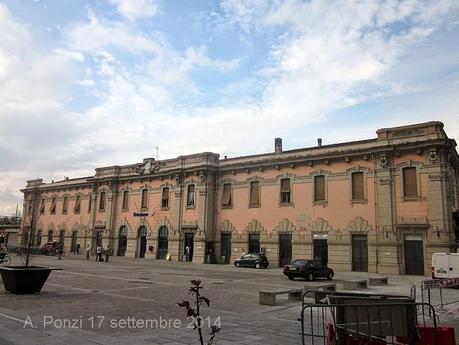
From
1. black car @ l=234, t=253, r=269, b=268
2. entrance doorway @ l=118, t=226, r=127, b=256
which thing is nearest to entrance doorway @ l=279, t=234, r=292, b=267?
black car @ l=234, t=253, r=269, b=268

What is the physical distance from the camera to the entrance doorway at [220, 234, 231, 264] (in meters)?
42.7

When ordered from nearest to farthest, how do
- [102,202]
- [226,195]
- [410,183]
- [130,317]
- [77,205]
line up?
[130,317]
[410,183]
[226,195]
[102,202]
[77,205]

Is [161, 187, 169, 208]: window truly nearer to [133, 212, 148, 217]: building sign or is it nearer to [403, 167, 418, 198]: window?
[133, 212, 148, 217]: building sign

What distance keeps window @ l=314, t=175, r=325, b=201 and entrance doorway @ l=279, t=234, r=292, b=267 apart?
Result: 14.3ft

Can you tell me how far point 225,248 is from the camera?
43094 mm

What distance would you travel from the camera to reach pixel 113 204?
176ft

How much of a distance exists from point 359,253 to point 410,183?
22.2ft

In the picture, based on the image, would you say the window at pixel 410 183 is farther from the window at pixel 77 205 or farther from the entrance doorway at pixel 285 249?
the window at pixel 77 205

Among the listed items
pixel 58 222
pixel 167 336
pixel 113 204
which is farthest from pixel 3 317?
pixel 58 222

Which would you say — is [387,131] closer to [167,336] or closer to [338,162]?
[338,162]

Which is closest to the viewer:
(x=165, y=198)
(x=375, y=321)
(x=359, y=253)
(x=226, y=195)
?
(x=375, y=321)

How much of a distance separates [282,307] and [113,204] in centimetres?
4343

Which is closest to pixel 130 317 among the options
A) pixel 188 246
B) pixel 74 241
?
pixel 188 246

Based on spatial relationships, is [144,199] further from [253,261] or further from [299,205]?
[299,205]
